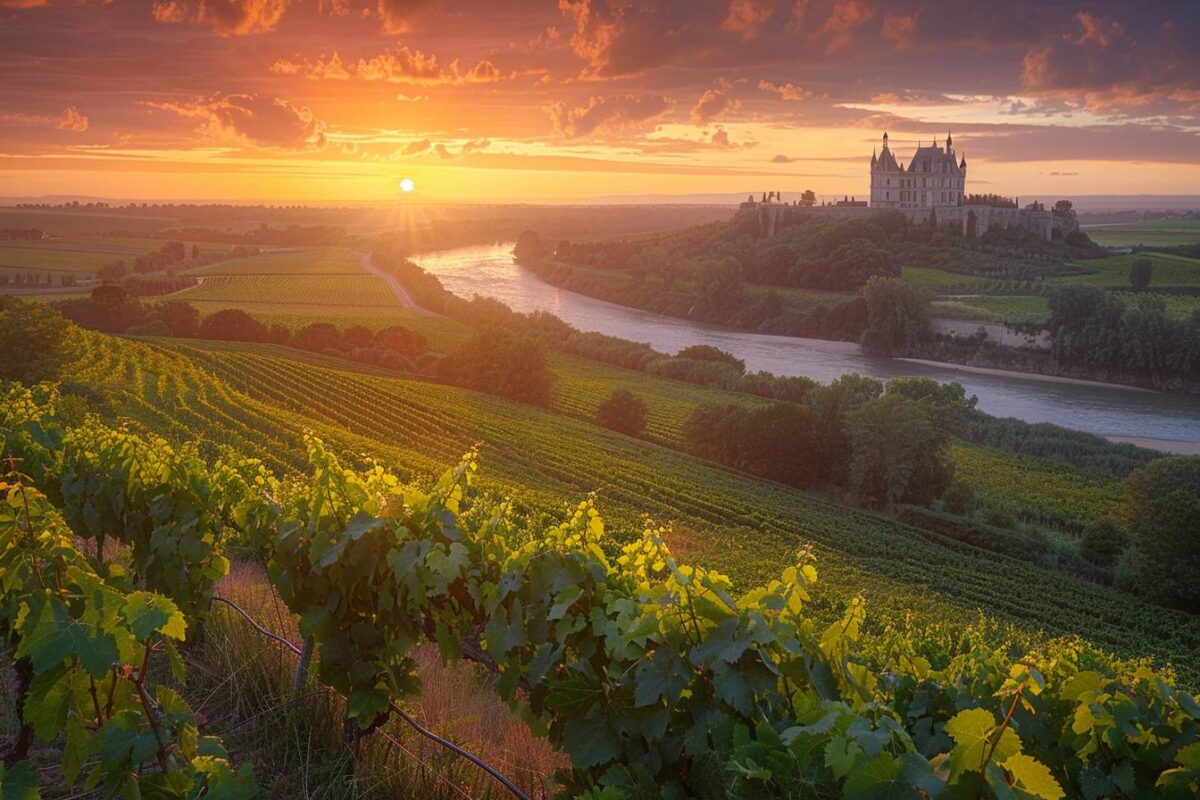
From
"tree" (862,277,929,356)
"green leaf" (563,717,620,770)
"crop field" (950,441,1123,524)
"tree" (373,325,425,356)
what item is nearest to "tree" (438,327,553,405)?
"tree" (373,325,425,356)

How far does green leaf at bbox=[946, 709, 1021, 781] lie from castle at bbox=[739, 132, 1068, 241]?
375 ft

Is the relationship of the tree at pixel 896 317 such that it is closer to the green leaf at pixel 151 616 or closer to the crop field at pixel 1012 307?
the crop field at pixel 1012 307

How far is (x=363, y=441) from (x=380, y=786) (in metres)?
26.0

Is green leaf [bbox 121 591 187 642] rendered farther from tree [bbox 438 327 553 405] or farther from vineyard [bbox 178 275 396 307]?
vineyard [bbox 178 275 396 307]

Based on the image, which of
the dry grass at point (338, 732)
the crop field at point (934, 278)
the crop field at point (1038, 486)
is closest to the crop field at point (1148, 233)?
the crop field at point (934, 278)

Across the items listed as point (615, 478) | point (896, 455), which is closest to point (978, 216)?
point (896, 455)

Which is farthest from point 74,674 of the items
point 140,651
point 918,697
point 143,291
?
point 143,291

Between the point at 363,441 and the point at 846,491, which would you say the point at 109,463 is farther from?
the point at 846,491

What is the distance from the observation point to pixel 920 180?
383 ft

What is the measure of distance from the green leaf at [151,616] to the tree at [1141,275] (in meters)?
98.7

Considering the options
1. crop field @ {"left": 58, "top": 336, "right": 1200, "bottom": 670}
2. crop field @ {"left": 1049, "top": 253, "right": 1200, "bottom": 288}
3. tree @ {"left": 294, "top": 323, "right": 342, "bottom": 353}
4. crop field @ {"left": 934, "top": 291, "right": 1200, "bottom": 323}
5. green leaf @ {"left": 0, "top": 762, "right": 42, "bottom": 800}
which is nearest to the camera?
green leaf @ {"left": 0, "top": 762, "right": 42, "bottom": 800}

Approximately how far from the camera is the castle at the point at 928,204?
108 m

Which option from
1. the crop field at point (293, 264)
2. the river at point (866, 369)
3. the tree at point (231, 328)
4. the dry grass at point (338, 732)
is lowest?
the river at point (866, 369)

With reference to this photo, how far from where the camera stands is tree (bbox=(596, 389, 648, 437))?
143 ft
